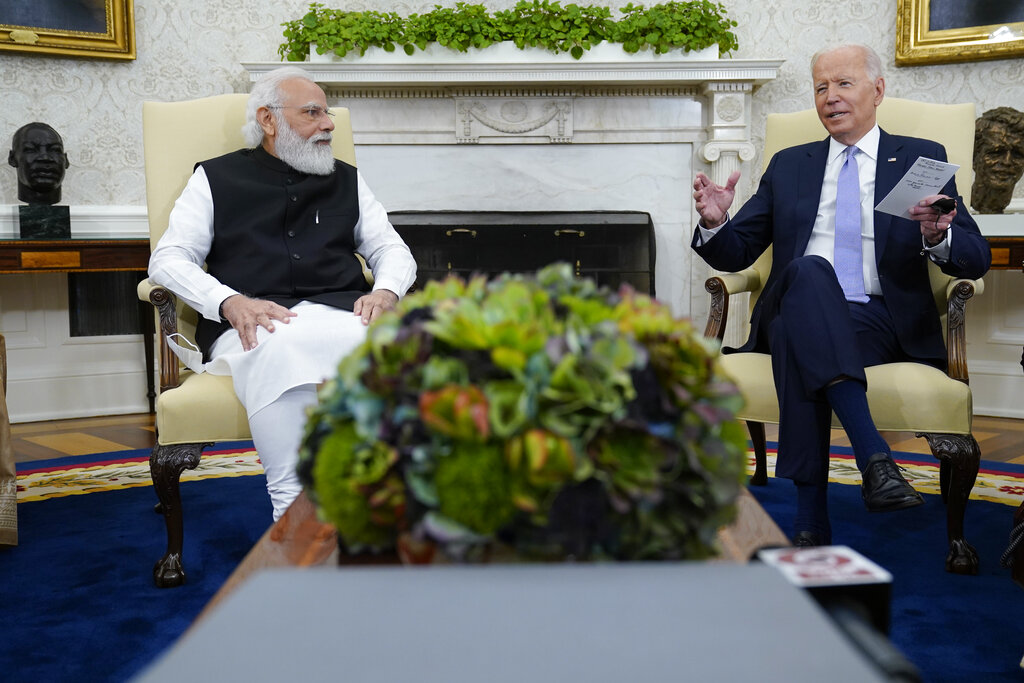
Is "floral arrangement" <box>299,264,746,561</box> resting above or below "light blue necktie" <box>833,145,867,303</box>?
below

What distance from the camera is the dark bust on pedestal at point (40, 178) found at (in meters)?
3.75

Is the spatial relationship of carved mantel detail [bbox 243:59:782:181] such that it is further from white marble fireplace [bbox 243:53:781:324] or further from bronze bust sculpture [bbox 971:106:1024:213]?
bronze bust sculpture [bbox 971:106:1024:213]

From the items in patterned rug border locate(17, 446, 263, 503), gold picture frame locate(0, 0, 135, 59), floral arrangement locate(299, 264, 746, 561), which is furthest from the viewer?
gold picture frame locate(0, 0, 135, 59)

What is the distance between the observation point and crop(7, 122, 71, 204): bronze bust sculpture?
3.82 metres

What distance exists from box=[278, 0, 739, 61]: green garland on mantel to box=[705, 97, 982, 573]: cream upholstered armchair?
1.79 meters

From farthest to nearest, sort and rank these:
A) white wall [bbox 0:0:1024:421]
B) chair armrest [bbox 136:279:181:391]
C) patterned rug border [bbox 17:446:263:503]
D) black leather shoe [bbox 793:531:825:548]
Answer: white wall [bbox 0:0:1024:421]
patterned rug border [bbox 17:446:263:503]
chair armrest [bbox 136:279:181:391]
black leather shoe [bbox 793:531:825:548]

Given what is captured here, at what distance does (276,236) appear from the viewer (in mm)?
2449

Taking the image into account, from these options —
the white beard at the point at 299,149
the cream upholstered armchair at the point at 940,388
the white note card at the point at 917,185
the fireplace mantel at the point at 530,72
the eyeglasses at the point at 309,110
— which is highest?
the fireplace mantel at the point at 530,72

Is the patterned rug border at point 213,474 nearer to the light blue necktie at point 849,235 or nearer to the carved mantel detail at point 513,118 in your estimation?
the light blue necktie at point 849,235

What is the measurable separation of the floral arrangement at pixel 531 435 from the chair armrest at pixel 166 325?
1437 millimetres

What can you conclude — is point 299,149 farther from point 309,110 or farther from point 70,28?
point 70,28

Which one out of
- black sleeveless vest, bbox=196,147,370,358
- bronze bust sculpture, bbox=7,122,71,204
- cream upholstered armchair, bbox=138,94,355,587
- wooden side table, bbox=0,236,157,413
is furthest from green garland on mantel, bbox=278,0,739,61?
black sleeveless vest, bbox=196,147,370,358

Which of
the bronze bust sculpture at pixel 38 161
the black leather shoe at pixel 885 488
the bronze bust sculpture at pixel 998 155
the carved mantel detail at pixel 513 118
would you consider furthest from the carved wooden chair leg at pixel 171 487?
the bronze bust sculpture at pixel 998 155

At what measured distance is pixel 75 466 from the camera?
3260 mm
